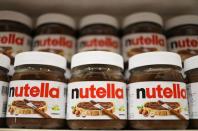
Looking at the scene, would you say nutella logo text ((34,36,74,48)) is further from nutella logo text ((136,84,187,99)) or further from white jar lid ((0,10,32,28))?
nutella logo text ((136,84,187,99))

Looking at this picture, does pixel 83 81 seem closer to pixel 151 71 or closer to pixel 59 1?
pixel 151 71

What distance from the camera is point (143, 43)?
0.65 m

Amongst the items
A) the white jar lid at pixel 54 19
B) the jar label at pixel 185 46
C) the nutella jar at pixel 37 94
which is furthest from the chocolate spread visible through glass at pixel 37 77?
the jar label at pixel 185 46

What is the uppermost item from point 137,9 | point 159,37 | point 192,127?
point 137,9

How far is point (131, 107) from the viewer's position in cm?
51

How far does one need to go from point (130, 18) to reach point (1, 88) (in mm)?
393

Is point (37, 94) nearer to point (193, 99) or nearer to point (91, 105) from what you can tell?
point (91, 105)

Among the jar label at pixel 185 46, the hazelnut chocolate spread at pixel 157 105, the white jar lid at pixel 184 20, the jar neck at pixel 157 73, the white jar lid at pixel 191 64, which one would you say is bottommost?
the hazelnut chocolate spread at pixel 157 105

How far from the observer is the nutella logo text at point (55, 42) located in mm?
663

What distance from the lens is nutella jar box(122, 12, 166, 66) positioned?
650 mm

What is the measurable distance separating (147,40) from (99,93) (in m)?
0.24

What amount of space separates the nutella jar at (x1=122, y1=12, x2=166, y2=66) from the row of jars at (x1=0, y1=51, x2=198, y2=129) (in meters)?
0.11

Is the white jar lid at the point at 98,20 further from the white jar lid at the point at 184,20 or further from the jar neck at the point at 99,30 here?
the white jar lid at the point at 184,20

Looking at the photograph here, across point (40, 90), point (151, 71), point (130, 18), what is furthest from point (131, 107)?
point (130, 18)
